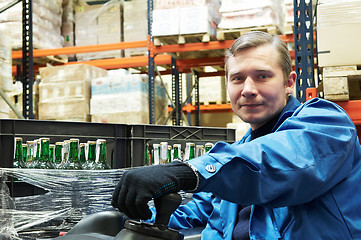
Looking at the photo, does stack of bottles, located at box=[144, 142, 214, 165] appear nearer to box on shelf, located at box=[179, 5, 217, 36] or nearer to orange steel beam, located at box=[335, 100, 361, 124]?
orange steel beam, located at box=[335, 100, 361, 124]

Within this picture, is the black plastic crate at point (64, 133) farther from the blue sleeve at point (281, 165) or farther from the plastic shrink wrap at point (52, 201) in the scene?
the blue sleeve at point (281, 165)

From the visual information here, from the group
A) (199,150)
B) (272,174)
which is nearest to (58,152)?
(199,150)

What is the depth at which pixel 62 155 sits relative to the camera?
3949 millimetres

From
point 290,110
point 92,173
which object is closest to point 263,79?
point 290,110

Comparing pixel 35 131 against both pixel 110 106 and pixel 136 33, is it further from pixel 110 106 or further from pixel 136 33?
pixel 136 33

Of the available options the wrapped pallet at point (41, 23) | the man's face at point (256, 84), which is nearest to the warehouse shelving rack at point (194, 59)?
the wrapped pallet at point (41, 23)

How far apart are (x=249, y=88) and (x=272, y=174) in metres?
0.50

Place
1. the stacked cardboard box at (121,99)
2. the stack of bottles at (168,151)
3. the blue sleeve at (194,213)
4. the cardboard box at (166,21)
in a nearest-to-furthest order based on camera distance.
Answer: the blue sleeve at (194,213), the stack of bottles at (168,151), the cardboard box at (166,21), the stacked cardboard box at (121,99)

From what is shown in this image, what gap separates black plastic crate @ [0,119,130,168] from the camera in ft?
12.2

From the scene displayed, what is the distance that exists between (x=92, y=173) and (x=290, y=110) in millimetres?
1707

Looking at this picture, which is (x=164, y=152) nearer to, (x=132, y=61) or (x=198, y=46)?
(x=198, y=46)

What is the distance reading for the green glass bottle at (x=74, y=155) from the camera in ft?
12.9

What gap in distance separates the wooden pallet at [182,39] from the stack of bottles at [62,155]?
341 cm

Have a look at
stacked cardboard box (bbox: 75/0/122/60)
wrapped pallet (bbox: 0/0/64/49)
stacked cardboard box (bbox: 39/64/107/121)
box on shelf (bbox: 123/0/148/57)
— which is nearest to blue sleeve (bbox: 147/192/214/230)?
stacked cardboard box (bbox: 39/64/107/121)
